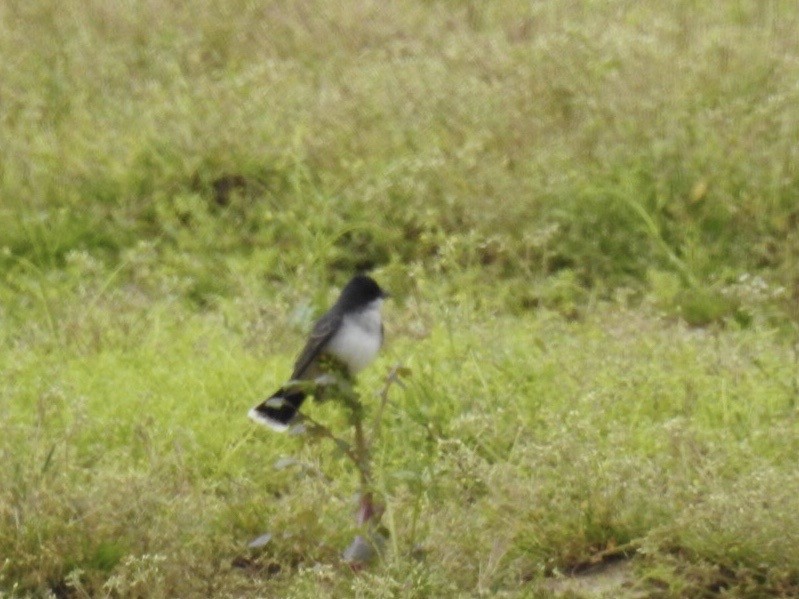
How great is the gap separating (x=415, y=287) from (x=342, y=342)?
1.73 meters

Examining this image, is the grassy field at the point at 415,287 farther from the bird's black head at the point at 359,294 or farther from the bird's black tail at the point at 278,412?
the bird's black head at the point at 359,294

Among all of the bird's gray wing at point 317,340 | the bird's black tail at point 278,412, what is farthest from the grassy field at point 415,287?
the bird's gray wing at point 317,340

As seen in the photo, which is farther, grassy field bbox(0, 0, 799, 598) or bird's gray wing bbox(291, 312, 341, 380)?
bird's gray wing bbox(291, 312, 341, 380)

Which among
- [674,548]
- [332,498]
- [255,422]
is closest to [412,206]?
[255,422]

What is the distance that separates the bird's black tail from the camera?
6.11 m

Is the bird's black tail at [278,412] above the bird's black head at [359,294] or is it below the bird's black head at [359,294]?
below

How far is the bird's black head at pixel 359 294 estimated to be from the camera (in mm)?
6414

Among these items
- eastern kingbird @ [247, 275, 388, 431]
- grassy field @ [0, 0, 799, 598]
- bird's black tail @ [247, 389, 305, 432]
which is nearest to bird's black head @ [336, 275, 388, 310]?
eastern kingbird @ [247, 275, 388, 431]

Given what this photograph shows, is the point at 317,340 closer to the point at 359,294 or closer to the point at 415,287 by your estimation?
the point at 359,294

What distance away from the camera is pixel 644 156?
8469 millimetres

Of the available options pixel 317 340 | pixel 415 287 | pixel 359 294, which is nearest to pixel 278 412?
pixel 317 340

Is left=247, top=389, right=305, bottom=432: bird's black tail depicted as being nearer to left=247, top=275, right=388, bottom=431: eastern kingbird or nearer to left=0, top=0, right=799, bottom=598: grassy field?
left=247, top=275, right=388, bottom=431: eastern kingbird

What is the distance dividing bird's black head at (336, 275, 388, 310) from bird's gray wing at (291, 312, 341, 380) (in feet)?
0.19

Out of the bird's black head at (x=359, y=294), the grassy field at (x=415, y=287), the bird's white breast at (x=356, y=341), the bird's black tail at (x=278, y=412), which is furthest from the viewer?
the bird's black head at (x=359, y=294)
